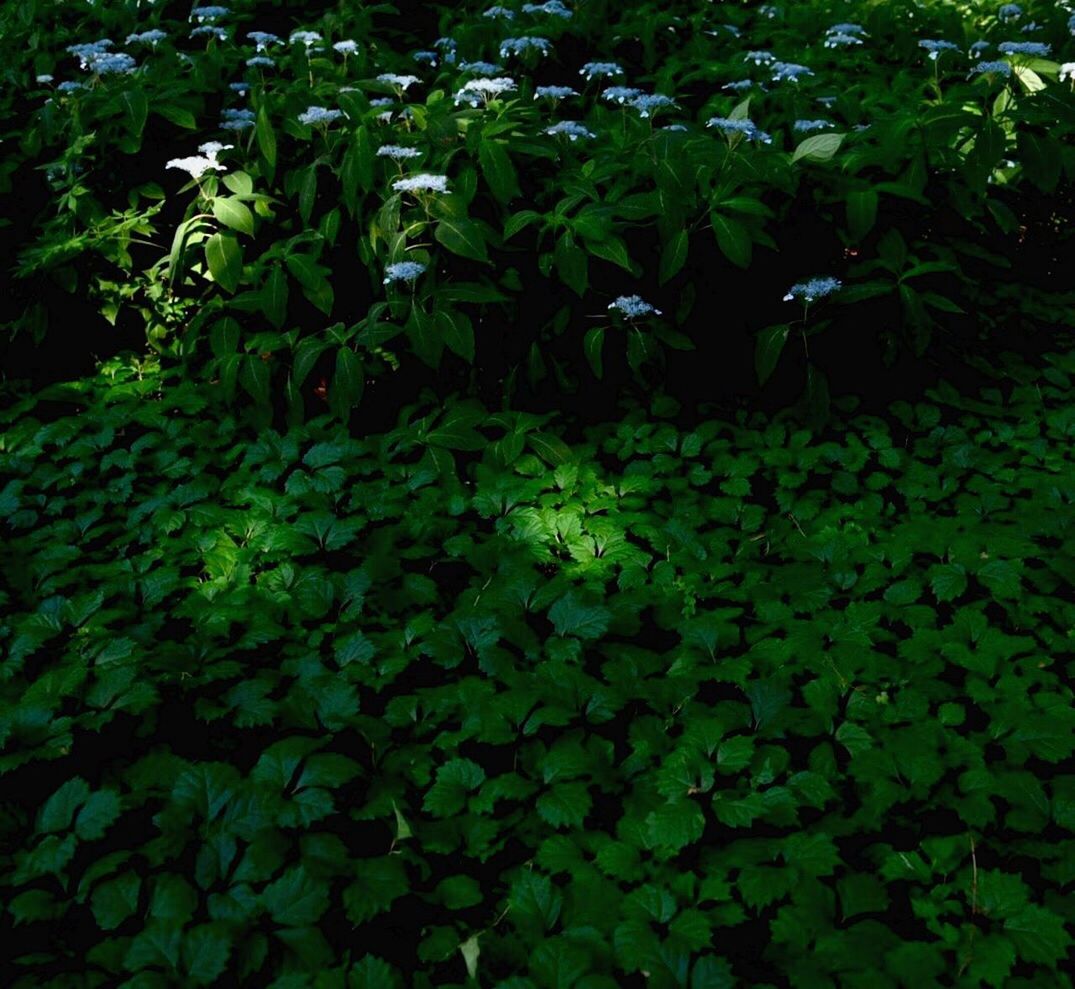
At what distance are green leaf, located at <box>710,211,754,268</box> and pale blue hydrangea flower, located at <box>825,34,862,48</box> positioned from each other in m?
2.85

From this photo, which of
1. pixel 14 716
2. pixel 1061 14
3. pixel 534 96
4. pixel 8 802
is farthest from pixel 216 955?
pixel 1061 14

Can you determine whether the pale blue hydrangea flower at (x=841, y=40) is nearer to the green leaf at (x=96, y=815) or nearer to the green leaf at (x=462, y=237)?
the green leaf at (x=462, y=237)

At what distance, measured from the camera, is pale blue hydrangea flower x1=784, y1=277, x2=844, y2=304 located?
285 cm

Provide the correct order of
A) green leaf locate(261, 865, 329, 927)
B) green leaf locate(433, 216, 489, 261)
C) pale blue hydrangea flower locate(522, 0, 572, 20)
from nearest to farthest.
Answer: green leaf locate(261, 865, 329, 927) < green leaf locate(433, 216, 489, 261) < pale blue hydrangea flower locate(522, 0, 572, 20)

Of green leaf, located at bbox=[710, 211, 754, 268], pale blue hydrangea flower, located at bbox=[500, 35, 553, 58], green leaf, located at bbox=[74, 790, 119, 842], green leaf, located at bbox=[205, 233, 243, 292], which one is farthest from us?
pale blue hydrangea flower, located at bbox=[500, 35, 553, 58]

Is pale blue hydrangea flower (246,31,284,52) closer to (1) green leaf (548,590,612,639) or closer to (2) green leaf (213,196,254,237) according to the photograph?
(2) green leaf (213,196,254,237)

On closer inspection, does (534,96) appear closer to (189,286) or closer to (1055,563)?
(189,286)

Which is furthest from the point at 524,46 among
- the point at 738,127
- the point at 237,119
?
the point at 738,127

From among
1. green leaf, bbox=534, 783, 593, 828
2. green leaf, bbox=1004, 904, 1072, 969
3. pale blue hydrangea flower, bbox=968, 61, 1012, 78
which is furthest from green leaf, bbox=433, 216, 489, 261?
pale blue hydrangea flower, bbox=968, 61, 1012, 78

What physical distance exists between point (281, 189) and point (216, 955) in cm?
322

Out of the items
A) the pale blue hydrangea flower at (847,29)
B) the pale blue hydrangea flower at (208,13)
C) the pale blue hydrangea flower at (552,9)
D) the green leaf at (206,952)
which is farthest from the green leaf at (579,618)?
the pale blue hydrangea flower at (847,29)

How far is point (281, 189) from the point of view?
12.0 ft

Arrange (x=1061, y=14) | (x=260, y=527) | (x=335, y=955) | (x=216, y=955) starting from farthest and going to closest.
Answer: (x=1061, y=14)
(x=260, y=527)
(x=335, y=955)
(x=216, y=955)

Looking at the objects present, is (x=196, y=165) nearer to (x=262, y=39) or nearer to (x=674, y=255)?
(x=262, y=39)
